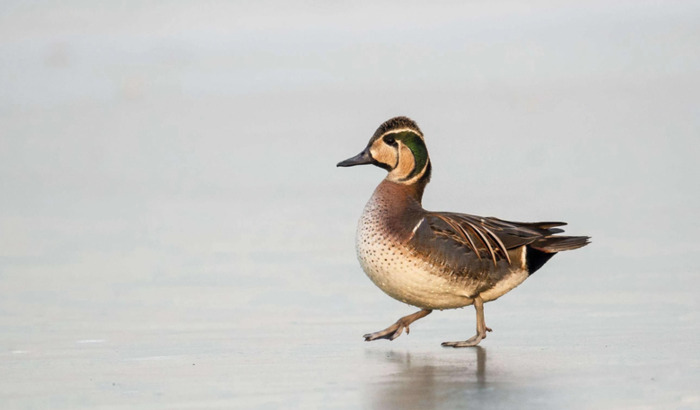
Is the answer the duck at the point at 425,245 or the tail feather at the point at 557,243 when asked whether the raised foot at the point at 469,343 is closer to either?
the duck at the point at 425,245

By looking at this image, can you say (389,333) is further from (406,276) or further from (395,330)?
(406,276)

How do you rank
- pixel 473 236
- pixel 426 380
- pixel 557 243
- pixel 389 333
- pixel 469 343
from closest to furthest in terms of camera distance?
pixel 426 380
pixel 469 343
pixel 389 333
pixel 473 236
pixel 557 243

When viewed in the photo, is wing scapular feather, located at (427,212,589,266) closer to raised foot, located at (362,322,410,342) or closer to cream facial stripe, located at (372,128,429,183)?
cream facial stripe, located at (372,128,429,183)

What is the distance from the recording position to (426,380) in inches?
212

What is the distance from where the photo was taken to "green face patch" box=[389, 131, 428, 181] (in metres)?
7.04

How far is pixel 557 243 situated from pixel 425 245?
77cm

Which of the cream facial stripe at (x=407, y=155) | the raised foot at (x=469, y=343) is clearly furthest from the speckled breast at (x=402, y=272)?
the cream facial stripe at (x=407, y=155)

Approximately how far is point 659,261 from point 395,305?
1.88 metres

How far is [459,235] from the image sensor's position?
6770 mm

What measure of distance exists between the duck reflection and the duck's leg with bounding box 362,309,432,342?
30 centimetres

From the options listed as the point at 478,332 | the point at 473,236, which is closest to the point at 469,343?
the point at 478,332

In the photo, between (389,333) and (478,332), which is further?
(389,333)

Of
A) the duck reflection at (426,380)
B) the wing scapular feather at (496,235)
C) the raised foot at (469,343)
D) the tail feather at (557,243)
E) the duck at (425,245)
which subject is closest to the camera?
the duck reflection at (426,380)

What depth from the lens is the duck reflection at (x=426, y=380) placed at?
16.4 ft
